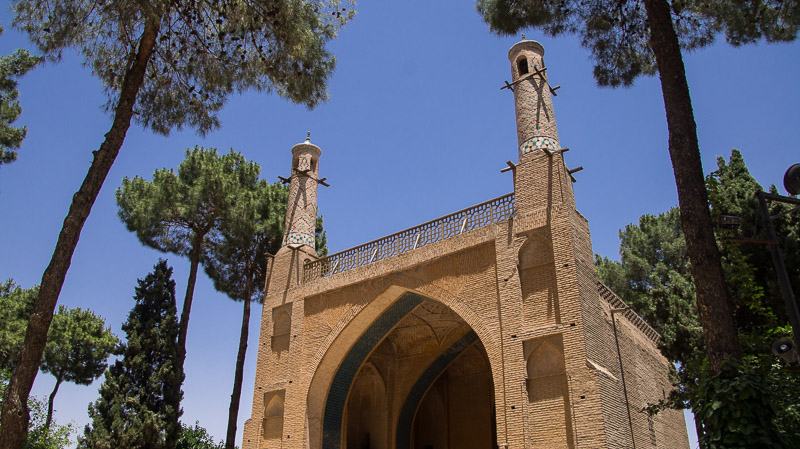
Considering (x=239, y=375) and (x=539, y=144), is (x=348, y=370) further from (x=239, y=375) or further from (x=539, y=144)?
(x=539, y=144)

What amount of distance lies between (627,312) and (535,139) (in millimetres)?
4500

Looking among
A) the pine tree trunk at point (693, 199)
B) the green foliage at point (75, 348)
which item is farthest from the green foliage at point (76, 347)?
the pine tree trunk at point (693, 199)

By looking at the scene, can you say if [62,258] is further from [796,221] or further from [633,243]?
[633,243]

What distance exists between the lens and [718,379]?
15.6 feet

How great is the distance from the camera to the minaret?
9.88 metres

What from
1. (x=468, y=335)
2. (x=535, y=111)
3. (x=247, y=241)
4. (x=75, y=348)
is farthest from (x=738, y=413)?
(x=75, y=348)

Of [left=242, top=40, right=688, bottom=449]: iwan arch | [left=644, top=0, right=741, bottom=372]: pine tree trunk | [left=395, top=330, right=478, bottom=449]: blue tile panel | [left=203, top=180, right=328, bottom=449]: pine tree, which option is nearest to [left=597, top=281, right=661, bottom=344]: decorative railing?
[left=242, top=40, right=688, bottom=449]: iwan arch

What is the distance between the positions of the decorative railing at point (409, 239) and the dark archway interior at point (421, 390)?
1794 mm

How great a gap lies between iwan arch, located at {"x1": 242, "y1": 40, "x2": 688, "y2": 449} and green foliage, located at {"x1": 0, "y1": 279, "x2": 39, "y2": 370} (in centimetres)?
1017

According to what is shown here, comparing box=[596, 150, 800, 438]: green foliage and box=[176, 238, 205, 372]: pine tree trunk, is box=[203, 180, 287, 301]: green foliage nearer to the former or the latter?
box=[176, 238, 205, 372]: pine tree trunk

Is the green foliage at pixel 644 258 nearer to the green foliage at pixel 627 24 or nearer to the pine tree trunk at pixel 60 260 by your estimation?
the green foliage at pixel 627 24

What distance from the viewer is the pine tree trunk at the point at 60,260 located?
5812 millimetres

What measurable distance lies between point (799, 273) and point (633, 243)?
11953 mm

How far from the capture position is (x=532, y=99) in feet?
36.3
